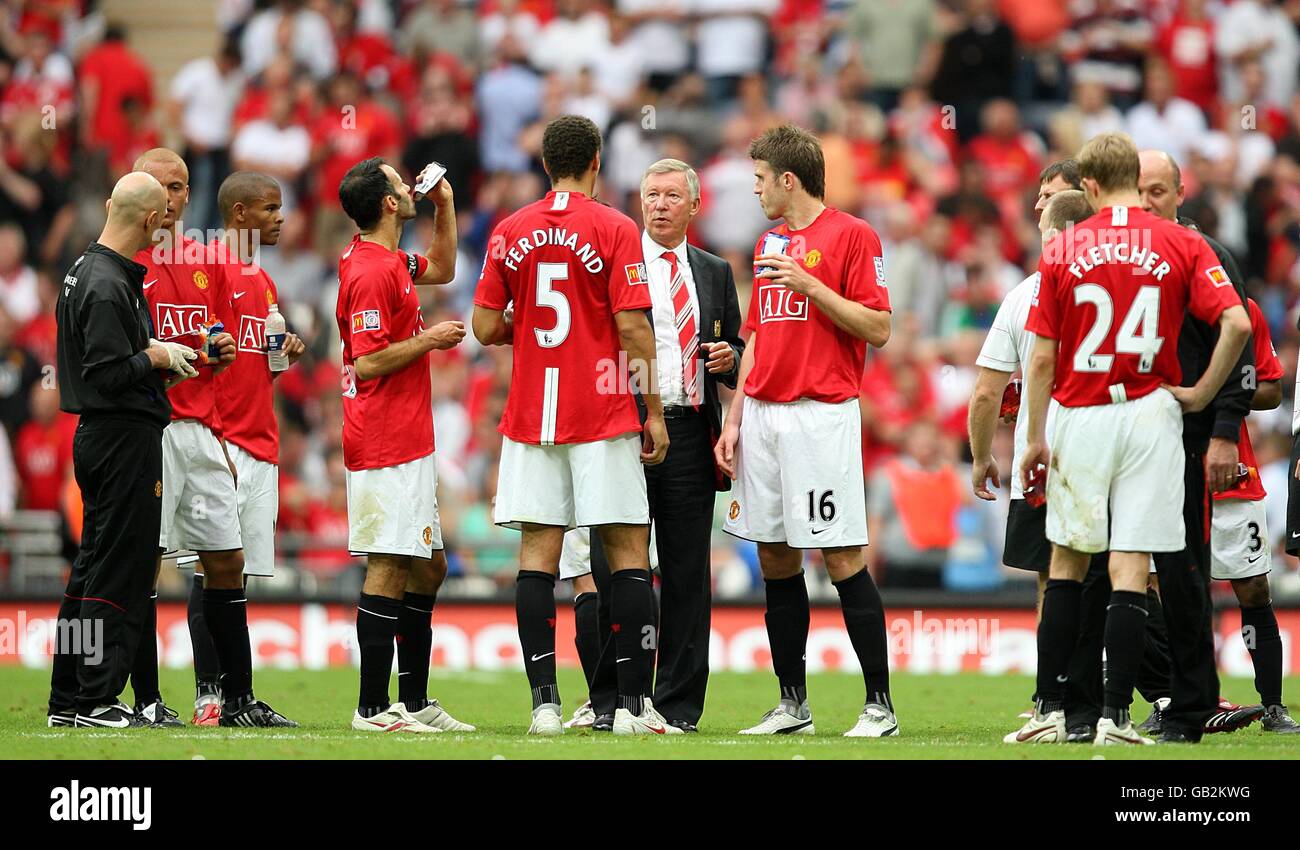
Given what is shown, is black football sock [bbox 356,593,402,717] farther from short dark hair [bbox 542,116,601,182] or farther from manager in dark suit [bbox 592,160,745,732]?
short dark hair [bbox 542,116,601,182]

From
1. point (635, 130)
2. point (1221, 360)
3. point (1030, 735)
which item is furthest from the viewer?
point (635, 130)

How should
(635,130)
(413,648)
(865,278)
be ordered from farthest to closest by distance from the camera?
(635,130) < (413,648) < (865,278)

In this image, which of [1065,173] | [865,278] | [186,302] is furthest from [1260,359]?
[186,302]

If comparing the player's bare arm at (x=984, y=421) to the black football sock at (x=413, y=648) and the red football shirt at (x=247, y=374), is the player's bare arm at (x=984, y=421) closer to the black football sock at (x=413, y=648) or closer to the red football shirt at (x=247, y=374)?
the black football sock at (x=413, y=648)

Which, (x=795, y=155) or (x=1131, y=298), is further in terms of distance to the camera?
(x=795, y=155)

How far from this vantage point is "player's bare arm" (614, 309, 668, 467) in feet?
25.5

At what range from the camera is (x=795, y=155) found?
8109 millimetres

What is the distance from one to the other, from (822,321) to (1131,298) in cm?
150

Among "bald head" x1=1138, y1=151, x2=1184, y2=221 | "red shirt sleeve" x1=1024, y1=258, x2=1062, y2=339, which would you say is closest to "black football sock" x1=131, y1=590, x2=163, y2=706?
Result: "red shirt sleeve" x1=1024, y1=258, x2=1062, y2=339

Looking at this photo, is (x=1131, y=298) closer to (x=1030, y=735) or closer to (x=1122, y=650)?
(x=1122, y=650)

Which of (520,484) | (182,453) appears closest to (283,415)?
(182,453)

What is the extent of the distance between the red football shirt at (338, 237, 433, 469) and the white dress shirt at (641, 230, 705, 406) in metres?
1.18

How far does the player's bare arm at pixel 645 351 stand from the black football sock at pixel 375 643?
1.40 m

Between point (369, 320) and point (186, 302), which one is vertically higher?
point (186, 302)
